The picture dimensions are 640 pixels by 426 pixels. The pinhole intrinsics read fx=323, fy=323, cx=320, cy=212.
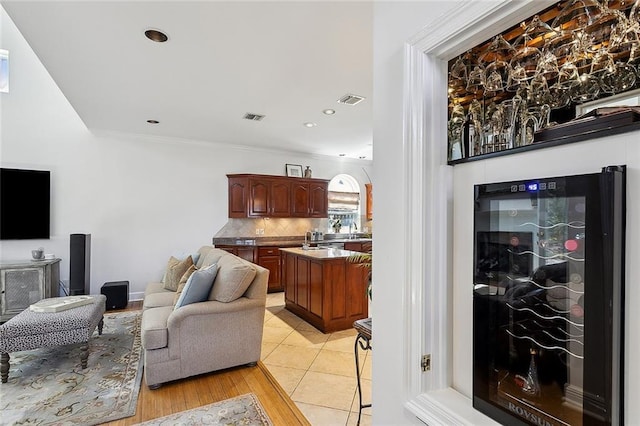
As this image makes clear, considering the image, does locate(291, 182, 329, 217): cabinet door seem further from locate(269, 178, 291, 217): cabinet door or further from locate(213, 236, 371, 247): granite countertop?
locate(213, 236, 371, 247): granite countertop

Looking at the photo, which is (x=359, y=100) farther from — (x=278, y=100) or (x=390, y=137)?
(x=390, y=137)

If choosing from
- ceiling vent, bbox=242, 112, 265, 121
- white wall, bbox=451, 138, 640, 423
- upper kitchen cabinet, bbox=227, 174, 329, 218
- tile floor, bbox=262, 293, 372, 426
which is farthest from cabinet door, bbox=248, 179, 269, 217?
white wall, bbox=451, 138, 640, 423

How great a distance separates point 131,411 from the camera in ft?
7.29

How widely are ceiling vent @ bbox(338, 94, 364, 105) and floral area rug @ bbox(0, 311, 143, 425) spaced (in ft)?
10.9

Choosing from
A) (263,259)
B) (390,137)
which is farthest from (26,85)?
(390,137)

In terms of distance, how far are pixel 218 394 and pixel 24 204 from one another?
13.7 feet

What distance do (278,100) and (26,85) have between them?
3.80m

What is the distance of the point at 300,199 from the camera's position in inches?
253

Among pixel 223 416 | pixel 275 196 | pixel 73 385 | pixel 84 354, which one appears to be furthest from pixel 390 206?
pixel 275 196

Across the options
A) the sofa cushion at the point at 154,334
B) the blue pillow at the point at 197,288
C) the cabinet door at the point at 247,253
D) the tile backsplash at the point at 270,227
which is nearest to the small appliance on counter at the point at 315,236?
the tile backsplash at the point at 270,227

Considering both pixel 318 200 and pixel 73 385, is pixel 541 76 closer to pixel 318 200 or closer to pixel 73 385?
pixel 73 385

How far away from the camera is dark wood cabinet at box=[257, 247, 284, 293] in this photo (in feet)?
18.7

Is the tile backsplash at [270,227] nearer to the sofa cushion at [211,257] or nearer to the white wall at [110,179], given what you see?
the white wall at [110,179]

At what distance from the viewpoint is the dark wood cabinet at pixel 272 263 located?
5.71 metres
